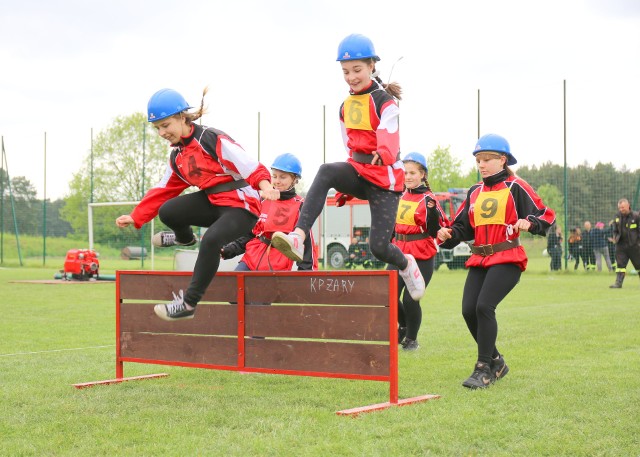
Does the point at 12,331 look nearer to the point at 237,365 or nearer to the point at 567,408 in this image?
the point at 237,365

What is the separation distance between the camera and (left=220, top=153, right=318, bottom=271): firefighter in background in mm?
7836

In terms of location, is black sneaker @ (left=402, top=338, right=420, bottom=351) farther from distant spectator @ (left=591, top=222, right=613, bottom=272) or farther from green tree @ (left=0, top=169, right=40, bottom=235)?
green tree @ (left=0, top=169, right=40, bottom=235)

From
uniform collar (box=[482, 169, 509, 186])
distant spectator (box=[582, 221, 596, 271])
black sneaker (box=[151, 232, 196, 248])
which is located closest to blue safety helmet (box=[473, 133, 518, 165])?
uniform collar (box=[482, 169, 509, 186])

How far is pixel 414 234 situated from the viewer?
857 cm

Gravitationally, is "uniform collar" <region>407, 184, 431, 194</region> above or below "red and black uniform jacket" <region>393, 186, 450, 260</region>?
above

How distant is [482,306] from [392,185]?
127 centimetres

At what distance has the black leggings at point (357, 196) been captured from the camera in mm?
5648

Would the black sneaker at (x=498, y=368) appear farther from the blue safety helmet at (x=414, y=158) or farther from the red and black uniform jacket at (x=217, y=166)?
the blue safety helmet at (x=414, y=158)

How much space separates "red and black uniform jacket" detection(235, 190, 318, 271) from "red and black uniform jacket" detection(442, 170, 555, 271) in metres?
1.83

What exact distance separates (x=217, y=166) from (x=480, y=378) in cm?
253

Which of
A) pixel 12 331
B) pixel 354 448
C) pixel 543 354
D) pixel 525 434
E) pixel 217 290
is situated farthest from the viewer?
pixel 12 331

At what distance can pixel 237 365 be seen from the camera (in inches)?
238

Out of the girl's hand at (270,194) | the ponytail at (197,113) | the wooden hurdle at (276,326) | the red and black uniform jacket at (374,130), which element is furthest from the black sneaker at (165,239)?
the red and black uniform jacket at (374,130)

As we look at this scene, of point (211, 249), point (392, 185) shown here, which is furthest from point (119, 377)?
point (392, 185)
